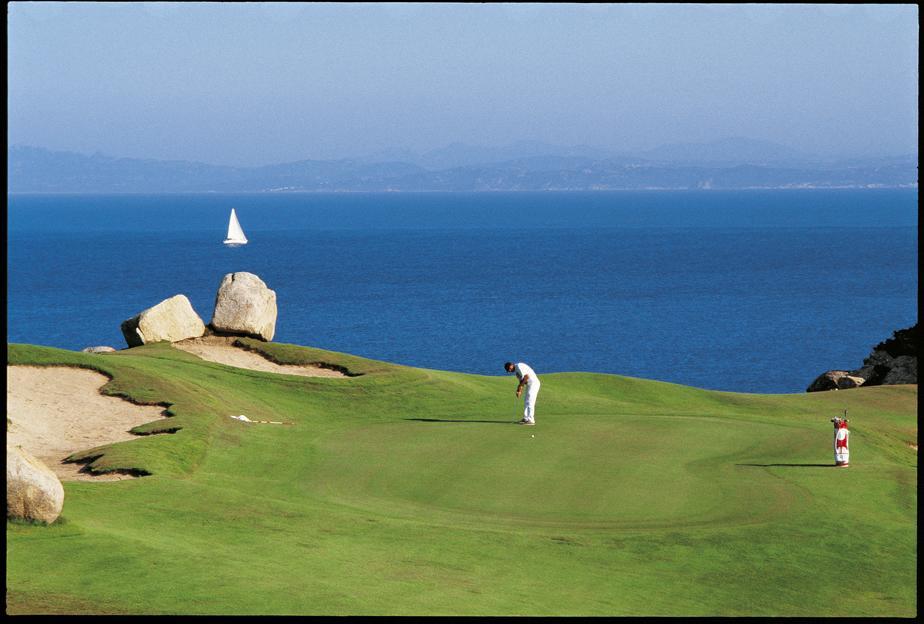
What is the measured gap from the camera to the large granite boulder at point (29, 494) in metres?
18.7

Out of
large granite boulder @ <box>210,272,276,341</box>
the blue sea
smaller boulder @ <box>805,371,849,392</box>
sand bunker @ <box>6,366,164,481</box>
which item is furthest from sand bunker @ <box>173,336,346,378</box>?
the blue sea

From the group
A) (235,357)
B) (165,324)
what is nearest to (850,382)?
(235,357)

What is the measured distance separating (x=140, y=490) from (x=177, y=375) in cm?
1375

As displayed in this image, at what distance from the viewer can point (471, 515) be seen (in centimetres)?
2230

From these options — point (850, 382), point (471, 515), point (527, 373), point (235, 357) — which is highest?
point (527, 373)

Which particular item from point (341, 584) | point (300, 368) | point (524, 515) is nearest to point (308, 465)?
point (524, 515)

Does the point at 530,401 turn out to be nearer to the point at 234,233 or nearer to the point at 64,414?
the point at 64,414

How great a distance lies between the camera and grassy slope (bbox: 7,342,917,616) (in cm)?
1703

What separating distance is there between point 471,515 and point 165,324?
23984mm

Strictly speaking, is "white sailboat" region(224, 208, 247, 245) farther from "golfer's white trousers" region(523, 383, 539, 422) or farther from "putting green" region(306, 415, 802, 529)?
"putting green" region(306, 415, 802, 529)

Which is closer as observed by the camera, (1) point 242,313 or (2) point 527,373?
(2) point 527,373

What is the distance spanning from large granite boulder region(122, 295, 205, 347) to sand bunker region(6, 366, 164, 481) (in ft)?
25.0

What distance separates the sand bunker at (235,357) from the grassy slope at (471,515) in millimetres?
5333

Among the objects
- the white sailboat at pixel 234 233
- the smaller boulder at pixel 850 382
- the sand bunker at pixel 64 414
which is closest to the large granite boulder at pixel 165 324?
the sand bunker at pixel 64 414
